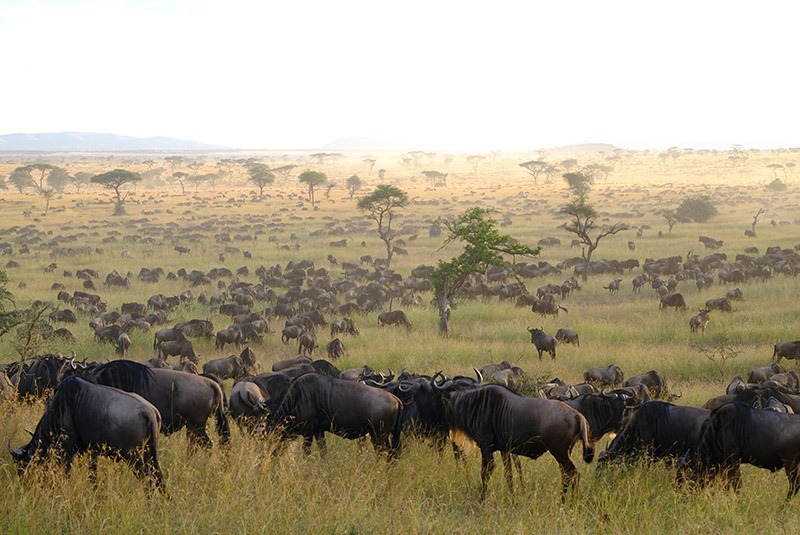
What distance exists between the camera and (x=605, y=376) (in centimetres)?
1589

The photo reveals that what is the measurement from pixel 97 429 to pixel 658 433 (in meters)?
6.41

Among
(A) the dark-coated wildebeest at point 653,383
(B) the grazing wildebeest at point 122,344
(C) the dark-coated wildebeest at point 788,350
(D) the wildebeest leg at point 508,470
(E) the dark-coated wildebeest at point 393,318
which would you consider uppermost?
(D) the wildebeest leg at point 508,470

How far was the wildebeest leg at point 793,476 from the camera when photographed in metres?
7.46

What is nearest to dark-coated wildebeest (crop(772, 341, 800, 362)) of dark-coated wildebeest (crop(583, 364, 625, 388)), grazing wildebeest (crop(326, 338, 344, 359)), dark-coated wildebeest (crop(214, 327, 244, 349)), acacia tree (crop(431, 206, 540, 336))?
dark-coated wildebeest (crop(583, 364, 625, 388))

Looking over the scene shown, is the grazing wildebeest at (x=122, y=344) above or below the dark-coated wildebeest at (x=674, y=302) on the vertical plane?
below

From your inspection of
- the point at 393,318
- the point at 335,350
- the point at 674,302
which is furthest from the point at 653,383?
the point at 393,318

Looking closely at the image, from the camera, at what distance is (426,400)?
10.0 meters

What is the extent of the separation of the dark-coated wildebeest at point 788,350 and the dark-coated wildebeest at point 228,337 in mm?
14405

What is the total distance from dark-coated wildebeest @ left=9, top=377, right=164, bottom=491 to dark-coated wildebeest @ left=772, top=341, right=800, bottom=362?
1500 cm

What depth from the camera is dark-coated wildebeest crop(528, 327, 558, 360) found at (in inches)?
743

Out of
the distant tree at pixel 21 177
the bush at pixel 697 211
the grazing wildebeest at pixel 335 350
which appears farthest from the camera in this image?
the distant tree at pixel 21 177

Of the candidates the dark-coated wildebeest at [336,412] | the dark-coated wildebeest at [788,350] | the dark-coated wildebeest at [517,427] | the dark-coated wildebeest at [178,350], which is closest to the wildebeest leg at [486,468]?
the dark-coated wildebeest at [517,427]

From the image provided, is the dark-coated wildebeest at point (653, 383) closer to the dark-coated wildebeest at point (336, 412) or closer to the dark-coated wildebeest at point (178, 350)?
the dark-coated wildebeest at point (336, 412)

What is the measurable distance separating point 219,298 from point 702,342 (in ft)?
57.8
